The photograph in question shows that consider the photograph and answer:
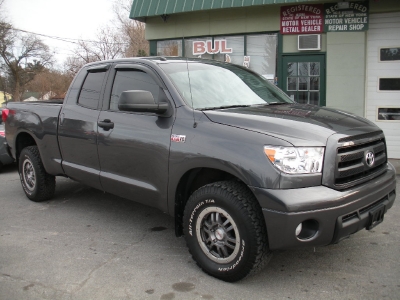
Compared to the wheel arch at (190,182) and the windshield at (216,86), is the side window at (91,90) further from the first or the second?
the wheel arch at (190,182)

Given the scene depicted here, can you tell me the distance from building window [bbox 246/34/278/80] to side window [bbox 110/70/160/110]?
6255 mm

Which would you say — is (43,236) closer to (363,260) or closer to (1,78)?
(363,260)

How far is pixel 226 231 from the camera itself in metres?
3.24

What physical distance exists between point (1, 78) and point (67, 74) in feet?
30.3

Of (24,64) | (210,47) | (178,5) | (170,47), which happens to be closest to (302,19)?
(210,47)

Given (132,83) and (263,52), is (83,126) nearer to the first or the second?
(132,83)

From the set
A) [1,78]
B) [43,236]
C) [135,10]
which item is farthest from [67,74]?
[43,236]

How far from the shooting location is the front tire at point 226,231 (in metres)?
3.05

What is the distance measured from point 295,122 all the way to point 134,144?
1.63 metres

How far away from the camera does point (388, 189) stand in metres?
3.42

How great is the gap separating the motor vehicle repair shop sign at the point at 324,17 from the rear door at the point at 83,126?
613 cm

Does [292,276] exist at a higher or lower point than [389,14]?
lower

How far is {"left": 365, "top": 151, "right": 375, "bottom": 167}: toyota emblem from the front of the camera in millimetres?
3266

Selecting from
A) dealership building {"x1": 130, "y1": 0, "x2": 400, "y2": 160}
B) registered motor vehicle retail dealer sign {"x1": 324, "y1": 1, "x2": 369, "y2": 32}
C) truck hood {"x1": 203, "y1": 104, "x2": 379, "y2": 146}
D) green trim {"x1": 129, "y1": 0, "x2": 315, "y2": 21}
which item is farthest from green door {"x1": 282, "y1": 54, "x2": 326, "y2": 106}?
truck hood {"x1": 203, "y1": 104, "x2": 379, "y2": 146}
